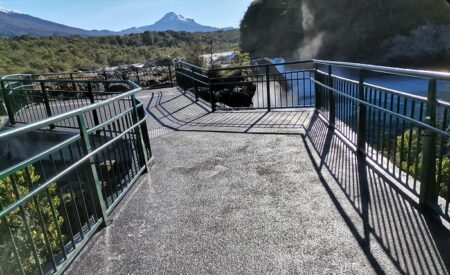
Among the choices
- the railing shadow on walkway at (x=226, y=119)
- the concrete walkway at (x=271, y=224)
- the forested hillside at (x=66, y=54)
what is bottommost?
the railing shadow on walkway at (x=226, y=119)

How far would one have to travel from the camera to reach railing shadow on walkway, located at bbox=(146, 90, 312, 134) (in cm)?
762

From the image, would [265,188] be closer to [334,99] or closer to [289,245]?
[289,245]

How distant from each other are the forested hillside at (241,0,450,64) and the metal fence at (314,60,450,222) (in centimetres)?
4960

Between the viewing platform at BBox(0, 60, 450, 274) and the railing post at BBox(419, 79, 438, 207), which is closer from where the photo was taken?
the viewing platform at BBox(0, 60, 450, 274)

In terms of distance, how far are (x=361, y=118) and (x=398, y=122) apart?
0.83 meters

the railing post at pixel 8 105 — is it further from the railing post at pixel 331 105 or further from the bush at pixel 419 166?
the bush at pixel 419 166

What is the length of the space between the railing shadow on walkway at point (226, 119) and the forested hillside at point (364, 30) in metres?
47.8

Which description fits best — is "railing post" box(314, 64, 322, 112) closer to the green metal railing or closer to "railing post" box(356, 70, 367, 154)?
"railing post" box(356, 70, 367, 154)

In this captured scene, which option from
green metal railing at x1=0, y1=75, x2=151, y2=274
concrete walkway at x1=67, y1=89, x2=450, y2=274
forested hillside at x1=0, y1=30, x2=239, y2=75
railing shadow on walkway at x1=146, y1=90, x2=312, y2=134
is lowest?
railing shadow on walkway at x1=146, y1=90, x2=312, y2=134

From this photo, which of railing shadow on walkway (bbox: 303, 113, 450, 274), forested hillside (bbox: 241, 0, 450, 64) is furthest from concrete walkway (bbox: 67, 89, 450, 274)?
forested hillside (bbox: 241, 0, 450, 64)

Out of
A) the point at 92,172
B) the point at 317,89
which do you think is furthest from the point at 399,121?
the point at 92,172

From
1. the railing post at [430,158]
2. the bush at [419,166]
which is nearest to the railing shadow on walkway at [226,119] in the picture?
the bush at [419,166]

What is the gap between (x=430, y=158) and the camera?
3184 mm

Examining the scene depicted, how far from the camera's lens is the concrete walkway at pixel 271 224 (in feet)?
9.45
